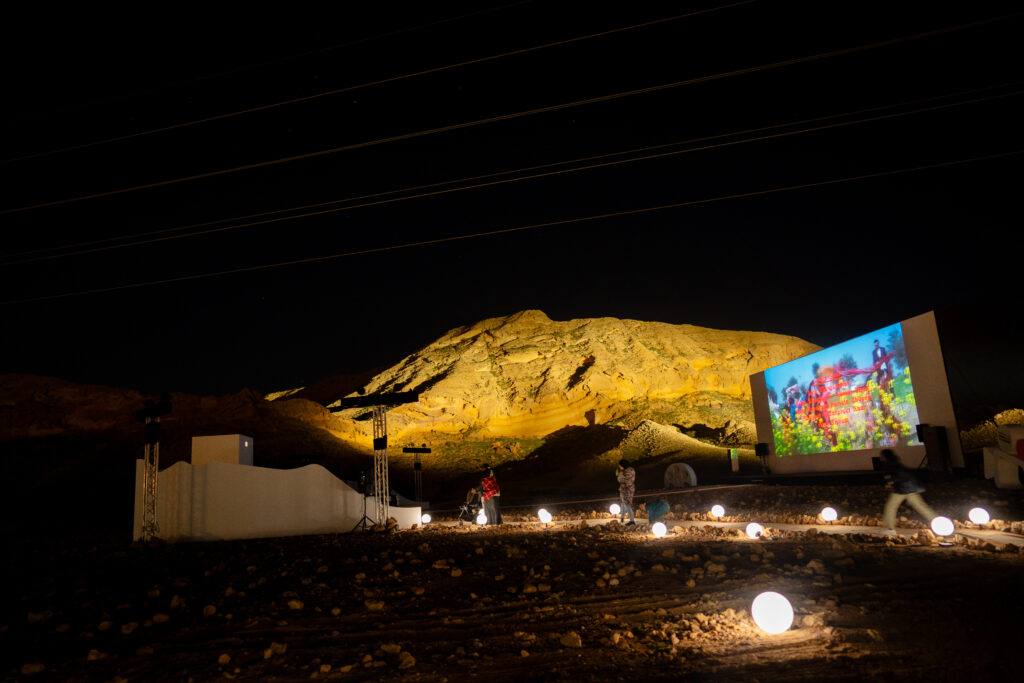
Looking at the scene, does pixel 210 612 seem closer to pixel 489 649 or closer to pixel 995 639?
pixel 489 649

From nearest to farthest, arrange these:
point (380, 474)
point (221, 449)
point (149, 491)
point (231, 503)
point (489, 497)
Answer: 1. point (149, 491)
2. point (231, 503)
3. point (221, 449)
4. point (380, 474)
5. point (489, 497)

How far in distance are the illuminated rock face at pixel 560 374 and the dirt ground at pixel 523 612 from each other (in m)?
44.2

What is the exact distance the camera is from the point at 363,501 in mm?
15219

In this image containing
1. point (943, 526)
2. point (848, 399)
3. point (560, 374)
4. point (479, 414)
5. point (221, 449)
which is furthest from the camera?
point (560, 374)

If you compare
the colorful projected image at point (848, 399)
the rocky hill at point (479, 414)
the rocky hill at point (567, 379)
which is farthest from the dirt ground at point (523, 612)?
the rocky hill at point (567, 379)

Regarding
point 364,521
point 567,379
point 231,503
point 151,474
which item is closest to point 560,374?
point 567,379

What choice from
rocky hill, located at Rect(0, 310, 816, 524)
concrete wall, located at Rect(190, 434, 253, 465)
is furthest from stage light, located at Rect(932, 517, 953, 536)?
rocky hill, located at Rect(0, 310, 816, 524)

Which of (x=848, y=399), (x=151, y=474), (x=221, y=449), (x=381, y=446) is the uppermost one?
(x=848, y=399)

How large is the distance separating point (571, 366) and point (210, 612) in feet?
204

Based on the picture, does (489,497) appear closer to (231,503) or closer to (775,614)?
(231,503)

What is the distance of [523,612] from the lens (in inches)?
233

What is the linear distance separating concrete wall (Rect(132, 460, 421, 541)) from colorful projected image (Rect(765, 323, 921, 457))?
60.1ft

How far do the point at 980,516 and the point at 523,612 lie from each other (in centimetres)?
896

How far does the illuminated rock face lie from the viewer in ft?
198
